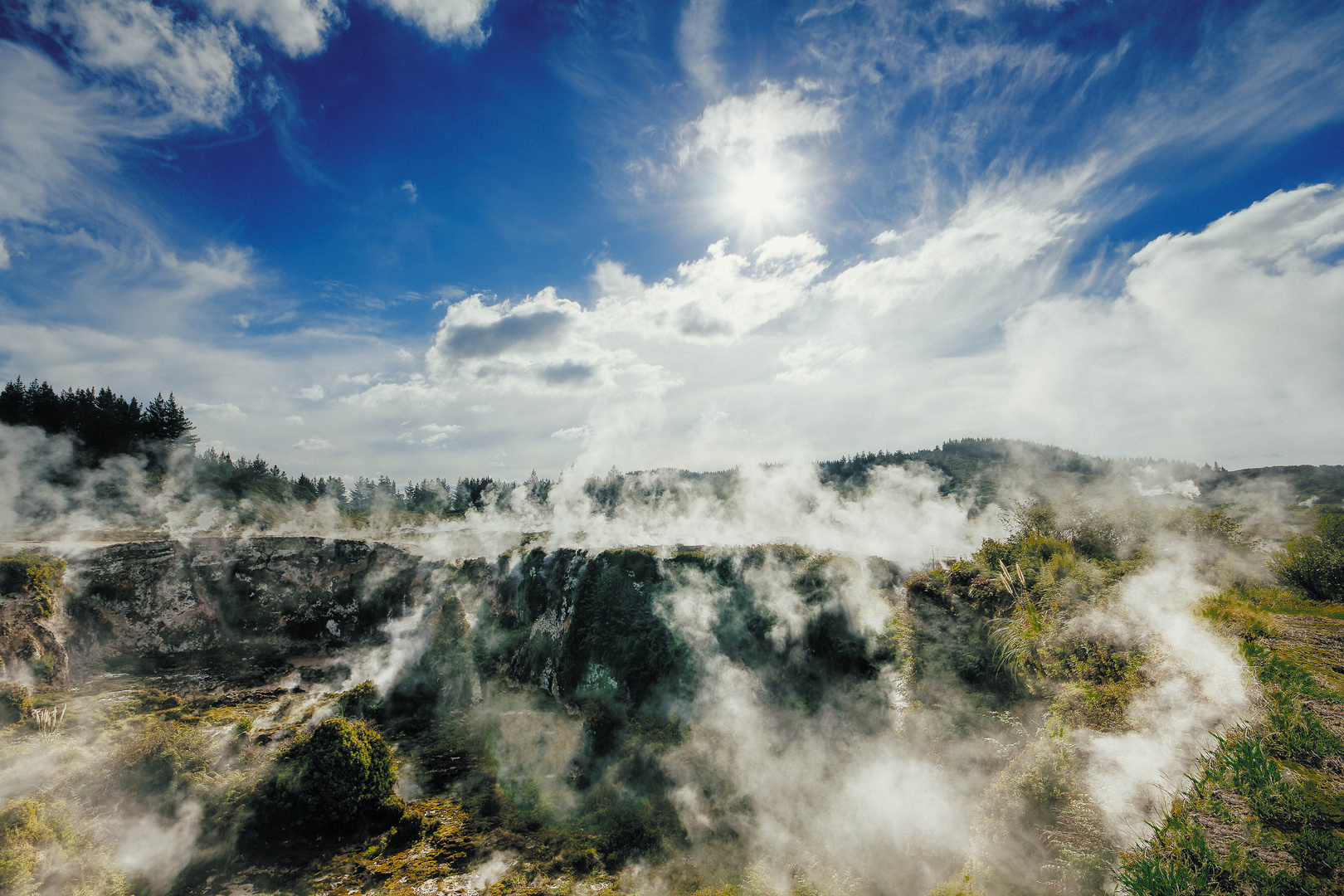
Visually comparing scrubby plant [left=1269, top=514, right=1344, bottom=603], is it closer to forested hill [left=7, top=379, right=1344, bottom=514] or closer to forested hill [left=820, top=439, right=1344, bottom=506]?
forested hill [left=7, top=379, right=1344, bottom=514]

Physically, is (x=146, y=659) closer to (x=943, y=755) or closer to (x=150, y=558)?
(x=150, y=558)

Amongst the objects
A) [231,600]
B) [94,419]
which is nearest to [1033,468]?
[231,600]

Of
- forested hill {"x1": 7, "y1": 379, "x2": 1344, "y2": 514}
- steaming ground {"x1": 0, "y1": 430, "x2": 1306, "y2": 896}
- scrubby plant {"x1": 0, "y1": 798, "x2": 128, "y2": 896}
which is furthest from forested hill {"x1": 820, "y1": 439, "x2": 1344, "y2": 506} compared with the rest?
scrubby plant {"x1": 0, "y1": 798, "x2": 128, "y2": 896}

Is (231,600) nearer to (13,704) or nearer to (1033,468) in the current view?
(13,704)

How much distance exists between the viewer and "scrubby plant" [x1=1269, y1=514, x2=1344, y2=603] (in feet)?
25.3

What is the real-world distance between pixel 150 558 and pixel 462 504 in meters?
40.2

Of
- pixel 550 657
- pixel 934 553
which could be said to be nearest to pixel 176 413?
pixel 550 657

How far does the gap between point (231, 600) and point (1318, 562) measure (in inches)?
1441

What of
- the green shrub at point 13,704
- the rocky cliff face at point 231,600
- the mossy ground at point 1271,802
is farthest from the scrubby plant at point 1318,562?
the green shrub at point 13,704

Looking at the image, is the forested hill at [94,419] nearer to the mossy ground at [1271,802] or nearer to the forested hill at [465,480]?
the forested hill at [465,480]

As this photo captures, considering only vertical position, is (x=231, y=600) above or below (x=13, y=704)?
above

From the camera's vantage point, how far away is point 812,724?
465 inches

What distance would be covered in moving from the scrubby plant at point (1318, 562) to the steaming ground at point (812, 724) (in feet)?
2.96

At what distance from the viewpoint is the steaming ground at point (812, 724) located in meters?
7.17
